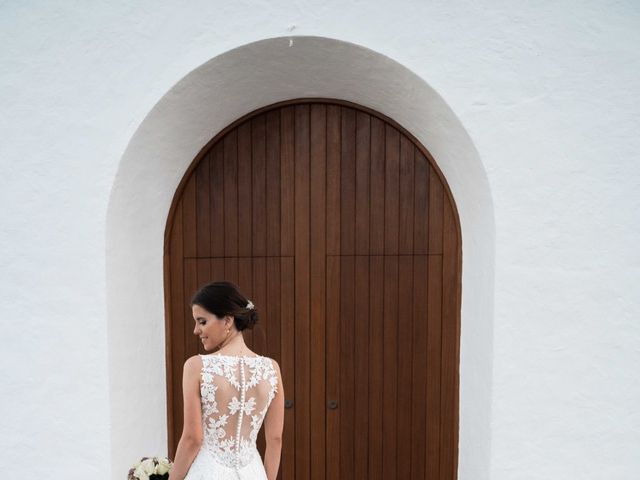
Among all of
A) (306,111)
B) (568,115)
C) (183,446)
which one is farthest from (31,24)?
(568,115)

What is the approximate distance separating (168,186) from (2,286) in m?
1.08

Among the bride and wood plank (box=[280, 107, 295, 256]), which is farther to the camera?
wood plank (box=[280, 107, 295, 256])

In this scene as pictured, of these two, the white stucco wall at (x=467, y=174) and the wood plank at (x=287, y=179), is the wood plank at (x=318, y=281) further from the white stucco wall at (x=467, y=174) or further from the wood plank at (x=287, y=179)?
the white stucco wall at (x=467, y=174)

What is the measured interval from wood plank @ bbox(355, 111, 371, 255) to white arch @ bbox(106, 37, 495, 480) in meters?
0.16

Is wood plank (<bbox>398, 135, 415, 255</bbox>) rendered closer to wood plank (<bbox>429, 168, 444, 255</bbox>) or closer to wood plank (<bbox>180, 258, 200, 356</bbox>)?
wood plank (<bbox>429, 168, 444, 255</bbox>)

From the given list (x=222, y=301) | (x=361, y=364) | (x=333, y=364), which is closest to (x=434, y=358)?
(x=361, y=364)

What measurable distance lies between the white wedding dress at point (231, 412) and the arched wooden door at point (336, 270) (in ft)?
3.14

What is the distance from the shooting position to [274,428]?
91.0 inches

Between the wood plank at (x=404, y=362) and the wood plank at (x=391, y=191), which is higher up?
the wood plank at (x=391, y=191)

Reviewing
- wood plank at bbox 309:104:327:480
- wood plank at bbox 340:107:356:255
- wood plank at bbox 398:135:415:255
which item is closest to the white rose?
wood plank at bbox 309:104:327:480

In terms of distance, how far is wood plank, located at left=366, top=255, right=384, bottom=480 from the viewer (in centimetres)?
316

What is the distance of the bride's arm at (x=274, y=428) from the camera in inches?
89.1

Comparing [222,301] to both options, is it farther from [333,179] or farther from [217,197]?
[333,179]

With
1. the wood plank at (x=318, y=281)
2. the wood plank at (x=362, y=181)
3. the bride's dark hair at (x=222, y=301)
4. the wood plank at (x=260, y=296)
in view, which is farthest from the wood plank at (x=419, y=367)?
the bride's dark hair at (x=222, y=301)
